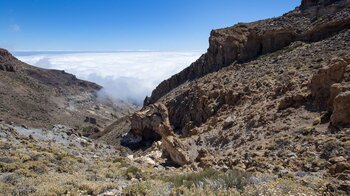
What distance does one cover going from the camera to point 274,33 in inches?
1580

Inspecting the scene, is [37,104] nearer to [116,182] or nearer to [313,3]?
[313,3]

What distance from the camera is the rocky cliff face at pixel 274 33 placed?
34562 mm

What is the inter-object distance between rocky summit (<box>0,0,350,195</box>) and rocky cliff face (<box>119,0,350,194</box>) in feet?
0.26

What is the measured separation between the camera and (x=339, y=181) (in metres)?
9.45

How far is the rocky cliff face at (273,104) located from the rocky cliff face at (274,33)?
0.11 meters

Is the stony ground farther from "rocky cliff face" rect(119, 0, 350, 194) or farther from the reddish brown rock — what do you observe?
the reddish brown rock

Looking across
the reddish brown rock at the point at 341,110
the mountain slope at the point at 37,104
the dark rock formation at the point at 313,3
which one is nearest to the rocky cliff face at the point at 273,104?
the reddish brown rock at the point at 341,110

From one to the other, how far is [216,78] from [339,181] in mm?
28510

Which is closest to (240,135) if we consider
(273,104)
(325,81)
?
(273,104)

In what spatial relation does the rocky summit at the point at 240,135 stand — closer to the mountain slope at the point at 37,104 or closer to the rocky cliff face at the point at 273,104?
the rocky cliff face at the point at 273,104

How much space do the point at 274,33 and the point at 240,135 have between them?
21969 mm

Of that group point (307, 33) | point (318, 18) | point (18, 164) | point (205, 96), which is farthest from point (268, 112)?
point (318, 18)

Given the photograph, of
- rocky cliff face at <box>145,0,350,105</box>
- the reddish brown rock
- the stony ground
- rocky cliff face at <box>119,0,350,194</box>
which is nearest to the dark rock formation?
rocky cliff face at <box>145,0,350,105</box>

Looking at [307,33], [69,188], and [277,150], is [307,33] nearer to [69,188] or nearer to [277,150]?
[277,150]
